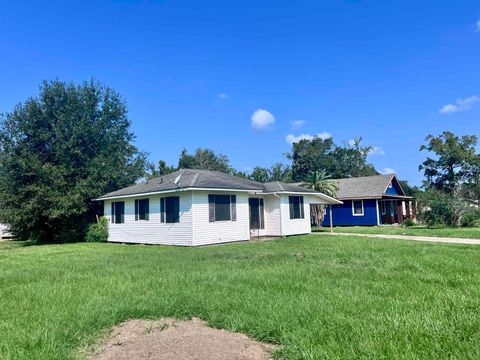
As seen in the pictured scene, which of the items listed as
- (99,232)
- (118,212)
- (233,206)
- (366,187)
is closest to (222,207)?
(233,206)

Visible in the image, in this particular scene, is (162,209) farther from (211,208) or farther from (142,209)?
(211,208)

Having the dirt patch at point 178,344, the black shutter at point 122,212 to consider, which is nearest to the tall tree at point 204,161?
the black shutter at point 122,212

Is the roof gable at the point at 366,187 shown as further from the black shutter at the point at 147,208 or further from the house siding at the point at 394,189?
the black shutter at the point at 147,208

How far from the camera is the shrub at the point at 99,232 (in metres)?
21.9

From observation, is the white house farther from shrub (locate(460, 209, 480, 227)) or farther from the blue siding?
Answer: shrub (locate(460, 209, 480, 227))

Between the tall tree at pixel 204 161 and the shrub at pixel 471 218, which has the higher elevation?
the tall tree at pixel 204 161

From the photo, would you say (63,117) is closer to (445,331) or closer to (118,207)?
(118,207)

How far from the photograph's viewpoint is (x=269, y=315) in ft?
15.8

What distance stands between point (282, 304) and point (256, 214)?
1469 cm

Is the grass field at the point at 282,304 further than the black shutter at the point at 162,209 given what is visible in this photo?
No

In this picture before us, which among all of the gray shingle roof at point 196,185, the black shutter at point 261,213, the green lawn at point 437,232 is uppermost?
the gray shingle roof at point 196,185

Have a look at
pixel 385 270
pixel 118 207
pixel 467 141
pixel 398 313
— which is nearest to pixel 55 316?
pixel 398 313

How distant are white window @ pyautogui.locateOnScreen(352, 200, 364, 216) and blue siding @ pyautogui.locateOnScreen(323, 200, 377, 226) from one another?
9.7 inches

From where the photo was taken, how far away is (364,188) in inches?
1200
